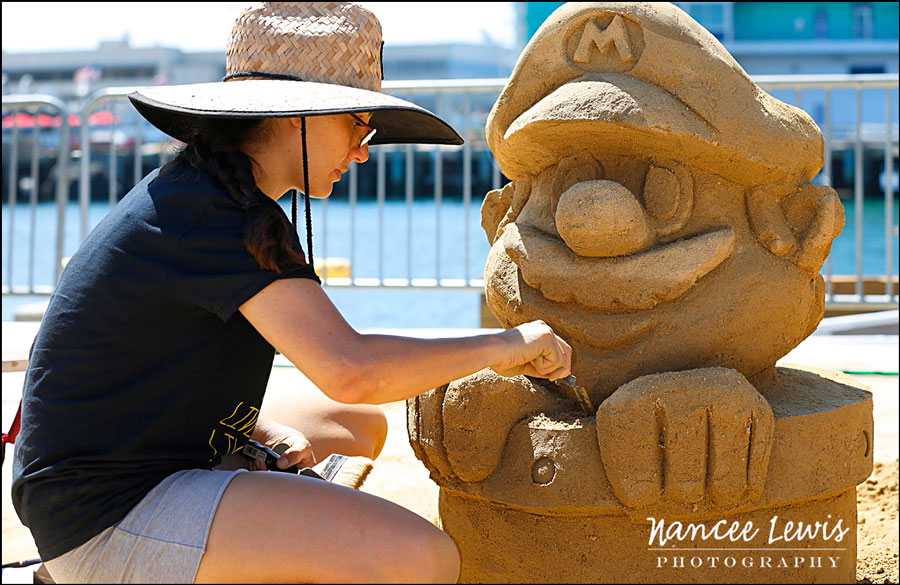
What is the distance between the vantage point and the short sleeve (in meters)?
1.49

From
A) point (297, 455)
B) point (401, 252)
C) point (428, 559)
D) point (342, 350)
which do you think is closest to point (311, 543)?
point (428, 559)

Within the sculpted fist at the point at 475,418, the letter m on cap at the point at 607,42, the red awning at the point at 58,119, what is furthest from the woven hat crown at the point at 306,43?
the red awning at the point at 58,119

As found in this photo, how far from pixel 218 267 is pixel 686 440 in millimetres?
977

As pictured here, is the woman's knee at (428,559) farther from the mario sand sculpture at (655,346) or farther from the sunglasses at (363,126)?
the sunglasses at (363,126)

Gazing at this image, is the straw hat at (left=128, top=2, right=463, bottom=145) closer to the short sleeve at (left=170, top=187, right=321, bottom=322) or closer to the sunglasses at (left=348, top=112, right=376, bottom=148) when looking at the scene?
the sunglasses at (left=348, top=112, right=376, bottom=148)

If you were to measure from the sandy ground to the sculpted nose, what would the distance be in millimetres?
1000

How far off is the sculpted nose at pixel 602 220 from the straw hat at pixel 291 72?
39 cm

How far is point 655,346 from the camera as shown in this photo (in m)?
2.10

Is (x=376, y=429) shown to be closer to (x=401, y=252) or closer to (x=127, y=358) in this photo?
(x=127, y=358)

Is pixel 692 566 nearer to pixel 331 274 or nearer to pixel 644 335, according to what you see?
pixel 644 335

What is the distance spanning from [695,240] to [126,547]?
127 centimetres

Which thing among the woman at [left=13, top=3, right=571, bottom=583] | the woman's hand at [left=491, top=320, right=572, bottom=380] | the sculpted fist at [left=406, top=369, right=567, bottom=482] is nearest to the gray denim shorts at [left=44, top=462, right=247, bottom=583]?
the woman at [left=13, top=3, right=571, bottom=583]

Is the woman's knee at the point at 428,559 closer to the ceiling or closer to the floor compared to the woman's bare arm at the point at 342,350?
closer to the floor

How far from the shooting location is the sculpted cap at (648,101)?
2096 mm
